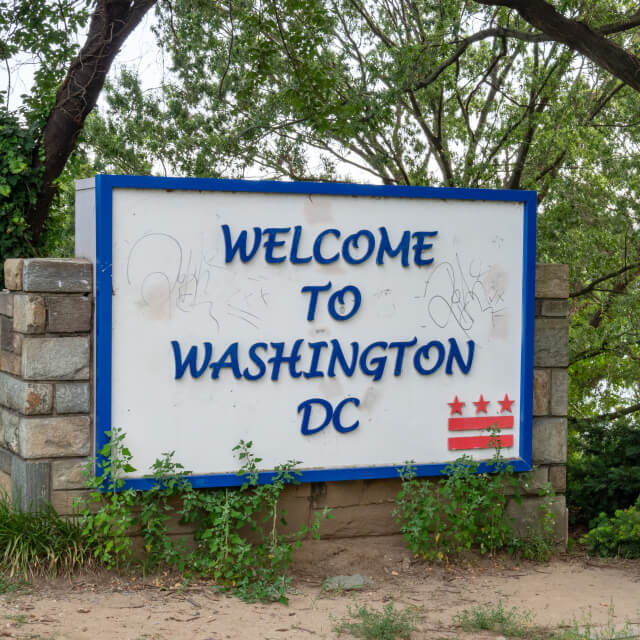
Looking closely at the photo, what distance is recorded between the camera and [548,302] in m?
6.09

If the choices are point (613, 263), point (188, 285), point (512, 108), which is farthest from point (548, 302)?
point (512, 108)

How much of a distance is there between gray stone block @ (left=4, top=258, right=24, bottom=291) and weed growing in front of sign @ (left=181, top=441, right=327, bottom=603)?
1576 millimetres

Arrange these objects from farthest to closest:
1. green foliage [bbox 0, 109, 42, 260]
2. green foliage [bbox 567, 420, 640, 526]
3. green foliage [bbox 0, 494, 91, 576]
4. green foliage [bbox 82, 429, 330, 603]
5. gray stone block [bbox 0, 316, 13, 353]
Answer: green foliage [bbox 567, 420, 640, 526] < green foliage [bbox 0, 109, 42, 260] < gray stone block [bbox 0, 316, 13, 353] < green foliage [bbox 82, 429, 330, 603] < green foliage [bbox 0, 494, 91, 576]

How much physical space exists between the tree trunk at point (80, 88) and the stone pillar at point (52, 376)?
264 cm

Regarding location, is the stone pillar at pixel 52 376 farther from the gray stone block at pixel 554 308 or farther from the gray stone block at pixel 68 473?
the gray stone block at pixel 554 308

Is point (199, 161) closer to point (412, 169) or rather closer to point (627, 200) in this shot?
point (412, 169)

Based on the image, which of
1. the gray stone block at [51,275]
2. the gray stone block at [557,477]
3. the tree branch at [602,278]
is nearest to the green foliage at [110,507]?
the gray stone block at [51,275]

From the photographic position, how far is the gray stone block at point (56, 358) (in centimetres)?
501

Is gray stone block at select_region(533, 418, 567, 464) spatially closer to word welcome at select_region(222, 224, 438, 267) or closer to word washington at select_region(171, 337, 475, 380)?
word washington at select_region(171, 337, 475, 380)

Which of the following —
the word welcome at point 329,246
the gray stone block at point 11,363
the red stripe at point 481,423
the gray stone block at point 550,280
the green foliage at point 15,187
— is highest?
the green foliage at point 15,187

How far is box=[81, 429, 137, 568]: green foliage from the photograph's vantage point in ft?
16.1

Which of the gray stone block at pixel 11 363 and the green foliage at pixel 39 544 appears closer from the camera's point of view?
the green foliage at pixel 39 544

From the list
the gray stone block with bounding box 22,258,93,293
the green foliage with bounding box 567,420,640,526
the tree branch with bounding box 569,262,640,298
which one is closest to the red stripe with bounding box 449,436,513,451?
the green foliage with bounding box 567,420,640,526

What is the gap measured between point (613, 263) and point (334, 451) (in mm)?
6565
